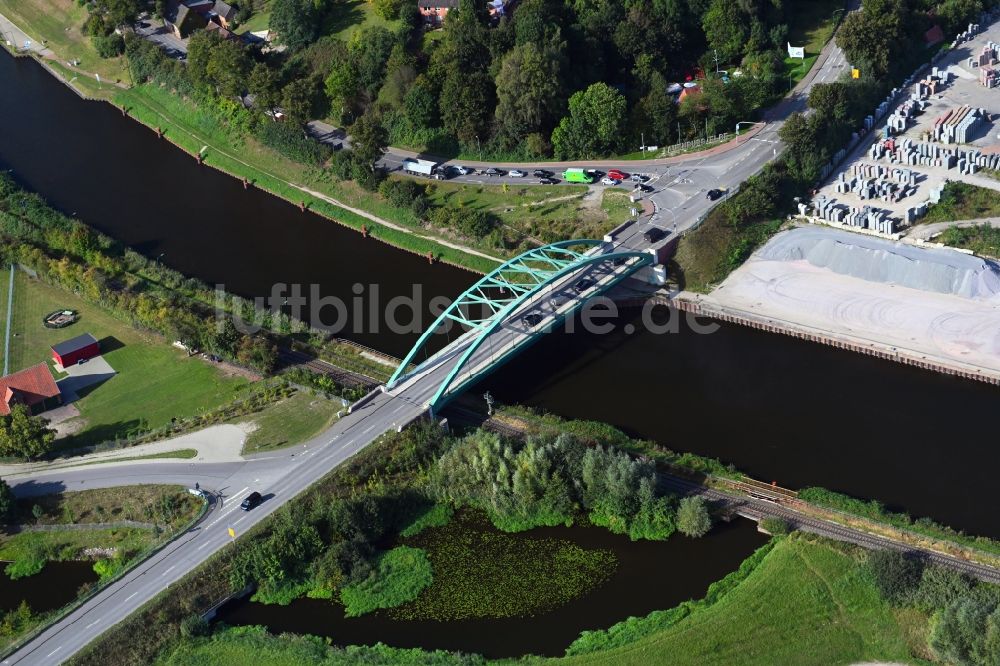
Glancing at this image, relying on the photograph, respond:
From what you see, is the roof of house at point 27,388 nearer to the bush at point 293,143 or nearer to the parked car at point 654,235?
the bush at point 293,143

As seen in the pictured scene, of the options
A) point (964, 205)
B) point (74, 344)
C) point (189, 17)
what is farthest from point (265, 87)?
point (964, 205)

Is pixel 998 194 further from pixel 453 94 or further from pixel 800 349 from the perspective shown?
pixel 453 94

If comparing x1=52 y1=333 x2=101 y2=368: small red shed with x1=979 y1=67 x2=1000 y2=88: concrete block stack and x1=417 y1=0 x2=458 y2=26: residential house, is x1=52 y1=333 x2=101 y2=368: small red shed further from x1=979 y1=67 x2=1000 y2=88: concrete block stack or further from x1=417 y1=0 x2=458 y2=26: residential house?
x1=979 y1=67 x2=1000 y2=88: concrete block stack

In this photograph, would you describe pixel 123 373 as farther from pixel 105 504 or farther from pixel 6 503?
pixel 6 503

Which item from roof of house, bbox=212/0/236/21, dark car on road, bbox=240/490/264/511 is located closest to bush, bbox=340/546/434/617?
dark car on road, bbox=240/490/264/511

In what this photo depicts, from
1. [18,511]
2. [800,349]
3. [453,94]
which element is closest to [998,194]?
[800,349]

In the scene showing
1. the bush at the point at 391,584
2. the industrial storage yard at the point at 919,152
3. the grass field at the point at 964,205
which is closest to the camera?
the bush at the point at 391,584

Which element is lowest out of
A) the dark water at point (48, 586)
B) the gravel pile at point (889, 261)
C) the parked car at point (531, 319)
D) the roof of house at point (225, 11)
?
the dark water at point (48, 586)

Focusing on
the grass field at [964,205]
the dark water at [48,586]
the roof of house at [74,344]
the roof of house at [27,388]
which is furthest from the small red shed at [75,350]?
the grass field at [964,205]
